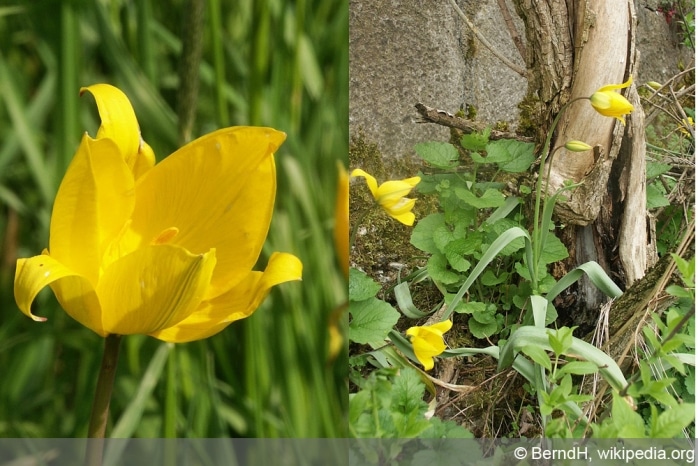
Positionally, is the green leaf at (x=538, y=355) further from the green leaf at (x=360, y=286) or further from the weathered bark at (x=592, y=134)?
the green leaf at (x=360, y=286)

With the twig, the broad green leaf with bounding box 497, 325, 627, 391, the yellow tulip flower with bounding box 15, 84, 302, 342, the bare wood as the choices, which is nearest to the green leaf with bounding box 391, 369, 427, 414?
the broad green leaf with bounding box 497, 325, 627, 391

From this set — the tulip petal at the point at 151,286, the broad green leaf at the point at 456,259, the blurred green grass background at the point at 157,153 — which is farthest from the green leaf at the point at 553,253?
the tulip petal at the point at 151,286

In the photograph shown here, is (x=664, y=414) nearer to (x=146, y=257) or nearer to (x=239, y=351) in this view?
(x=239, y=351)

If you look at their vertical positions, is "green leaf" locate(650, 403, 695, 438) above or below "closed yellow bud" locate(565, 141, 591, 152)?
below

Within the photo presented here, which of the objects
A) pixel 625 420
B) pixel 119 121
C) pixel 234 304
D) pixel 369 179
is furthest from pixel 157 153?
pixel 625 420

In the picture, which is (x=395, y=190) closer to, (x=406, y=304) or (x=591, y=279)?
(x=406, y=304)

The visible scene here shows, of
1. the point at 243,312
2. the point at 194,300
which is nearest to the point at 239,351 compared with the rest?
the point at 243,312

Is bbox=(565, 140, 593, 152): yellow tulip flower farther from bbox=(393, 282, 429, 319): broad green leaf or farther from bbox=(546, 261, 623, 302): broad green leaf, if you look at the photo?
bbox=(393, 282, 429, 319): broad green leaf
